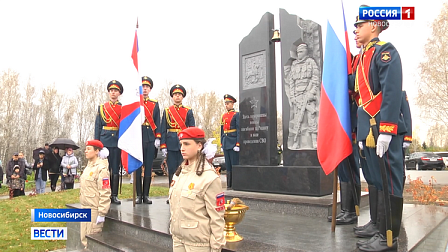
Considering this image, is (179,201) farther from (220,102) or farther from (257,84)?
(220,102)

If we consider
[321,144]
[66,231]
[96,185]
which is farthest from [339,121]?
[66,231]

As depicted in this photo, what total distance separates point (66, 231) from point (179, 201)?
14.1ft

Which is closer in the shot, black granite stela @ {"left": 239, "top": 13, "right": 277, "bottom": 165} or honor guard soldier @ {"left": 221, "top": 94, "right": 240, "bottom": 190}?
black granite stela @ {"left": 239, "top": 13, "right": 277, "bottom": 165}

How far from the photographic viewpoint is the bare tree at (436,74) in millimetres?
22922

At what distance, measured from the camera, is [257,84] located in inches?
281

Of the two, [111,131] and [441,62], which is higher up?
[441,62]

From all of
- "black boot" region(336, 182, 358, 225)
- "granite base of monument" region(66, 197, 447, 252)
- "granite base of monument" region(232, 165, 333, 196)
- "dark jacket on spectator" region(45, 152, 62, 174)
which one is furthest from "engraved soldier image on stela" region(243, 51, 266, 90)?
"dark jacket on spectator" region(45, 152, 62, 174)

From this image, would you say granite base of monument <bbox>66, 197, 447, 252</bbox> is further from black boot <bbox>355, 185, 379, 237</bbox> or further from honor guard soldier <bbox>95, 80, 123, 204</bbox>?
honor guard soldier <bbox>95, 80, 123, 204</bbox>

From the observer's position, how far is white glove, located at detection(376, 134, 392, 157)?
289cm

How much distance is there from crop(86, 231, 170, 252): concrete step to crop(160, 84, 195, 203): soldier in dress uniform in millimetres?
1776

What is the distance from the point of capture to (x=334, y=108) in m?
3.76

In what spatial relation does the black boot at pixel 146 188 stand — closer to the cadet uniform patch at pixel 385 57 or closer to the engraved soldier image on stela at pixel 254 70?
the engraved soldier image on stela at pixel 254 70

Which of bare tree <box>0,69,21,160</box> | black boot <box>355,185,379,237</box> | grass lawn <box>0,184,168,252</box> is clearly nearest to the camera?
black boot <box>355,185,379,237</box>

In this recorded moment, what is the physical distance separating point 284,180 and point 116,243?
10.2ft
